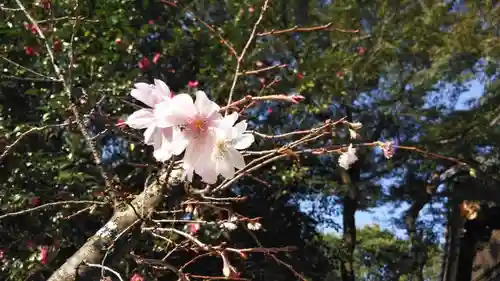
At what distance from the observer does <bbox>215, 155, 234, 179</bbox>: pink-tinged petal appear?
1037 mm

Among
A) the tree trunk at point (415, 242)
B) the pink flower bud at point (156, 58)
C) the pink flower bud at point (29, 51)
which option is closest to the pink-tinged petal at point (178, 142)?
the pink flower bud at point (29, 51)

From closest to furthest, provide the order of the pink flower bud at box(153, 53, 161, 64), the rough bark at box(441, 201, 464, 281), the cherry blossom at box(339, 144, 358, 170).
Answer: the cherry blossom at box(339, 144, 358, 170) → the pink flower bud at box(153, 53, 161, 64) → the rough bark at box(441, 201, 464, 281)

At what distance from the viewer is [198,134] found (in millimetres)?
1031

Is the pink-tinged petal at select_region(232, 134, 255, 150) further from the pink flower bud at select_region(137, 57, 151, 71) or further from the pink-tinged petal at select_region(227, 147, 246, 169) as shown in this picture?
the pink flower bud at select_region(137, 57, 151, 71)

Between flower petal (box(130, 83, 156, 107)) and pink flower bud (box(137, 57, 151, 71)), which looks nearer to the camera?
flower petal (box(130, 83, 156, 107))

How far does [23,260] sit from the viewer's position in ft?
11.7

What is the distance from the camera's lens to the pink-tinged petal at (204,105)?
39.8 inches

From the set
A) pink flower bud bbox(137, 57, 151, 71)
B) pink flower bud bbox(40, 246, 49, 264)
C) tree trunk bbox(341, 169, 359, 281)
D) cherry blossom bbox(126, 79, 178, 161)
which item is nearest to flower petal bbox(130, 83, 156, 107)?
cherry blossom bbox(126, 79, 178, 161)

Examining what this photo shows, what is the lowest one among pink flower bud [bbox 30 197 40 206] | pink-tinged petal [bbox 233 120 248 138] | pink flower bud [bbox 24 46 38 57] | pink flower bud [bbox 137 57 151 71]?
pink-tinged petal [bbox 233 120 248 138]

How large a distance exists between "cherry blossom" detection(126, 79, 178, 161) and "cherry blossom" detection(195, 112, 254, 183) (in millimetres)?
69

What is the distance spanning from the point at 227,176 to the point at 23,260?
9.64 ft

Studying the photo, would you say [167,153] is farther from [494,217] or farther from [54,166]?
[494,217]

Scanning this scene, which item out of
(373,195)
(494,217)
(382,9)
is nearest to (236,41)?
(382,9)

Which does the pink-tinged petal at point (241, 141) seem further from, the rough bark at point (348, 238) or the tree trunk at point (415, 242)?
the tree trunk at point (415, 242)
